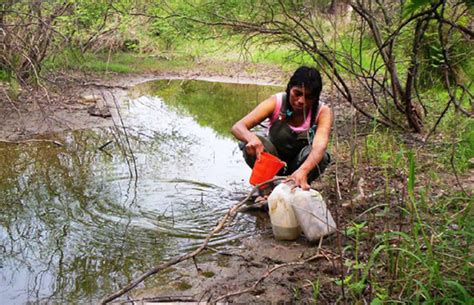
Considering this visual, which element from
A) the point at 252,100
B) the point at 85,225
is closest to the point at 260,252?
the point at 85,225

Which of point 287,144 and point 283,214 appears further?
point 287,144

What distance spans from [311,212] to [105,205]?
1.71 metres

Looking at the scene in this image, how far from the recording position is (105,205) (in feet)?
14.4

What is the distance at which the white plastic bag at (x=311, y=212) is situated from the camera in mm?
3430

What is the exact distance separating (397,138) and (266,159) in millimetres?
2478

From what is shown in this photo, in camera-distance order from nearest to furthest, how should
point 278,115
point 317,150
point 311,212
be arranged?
1. point 311,212
2. point 317,150
3. point 278,115

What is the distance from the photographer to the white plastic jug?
139 inches

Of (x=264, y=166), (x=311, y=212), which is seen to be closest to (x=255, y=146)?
(x=264, y=166)

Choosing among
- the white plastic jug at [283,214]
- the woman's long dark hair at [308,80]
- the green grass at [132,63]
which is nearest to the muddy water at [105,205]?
the white plastic jug at [283,214]

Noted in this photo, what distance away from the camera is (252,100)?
9.90m

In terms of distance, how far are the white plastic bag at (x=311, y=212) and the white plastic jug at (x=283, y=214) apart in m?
0.05

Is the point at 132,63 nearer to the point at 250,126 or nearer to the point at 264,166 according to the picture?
the point at 250,126

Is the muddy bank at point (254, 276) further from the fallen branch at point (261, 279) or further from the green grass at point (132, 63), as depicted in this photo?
the green grass at point (132, 63)

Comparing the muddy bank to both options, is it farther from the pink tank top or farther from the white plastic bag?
the pink tank top
